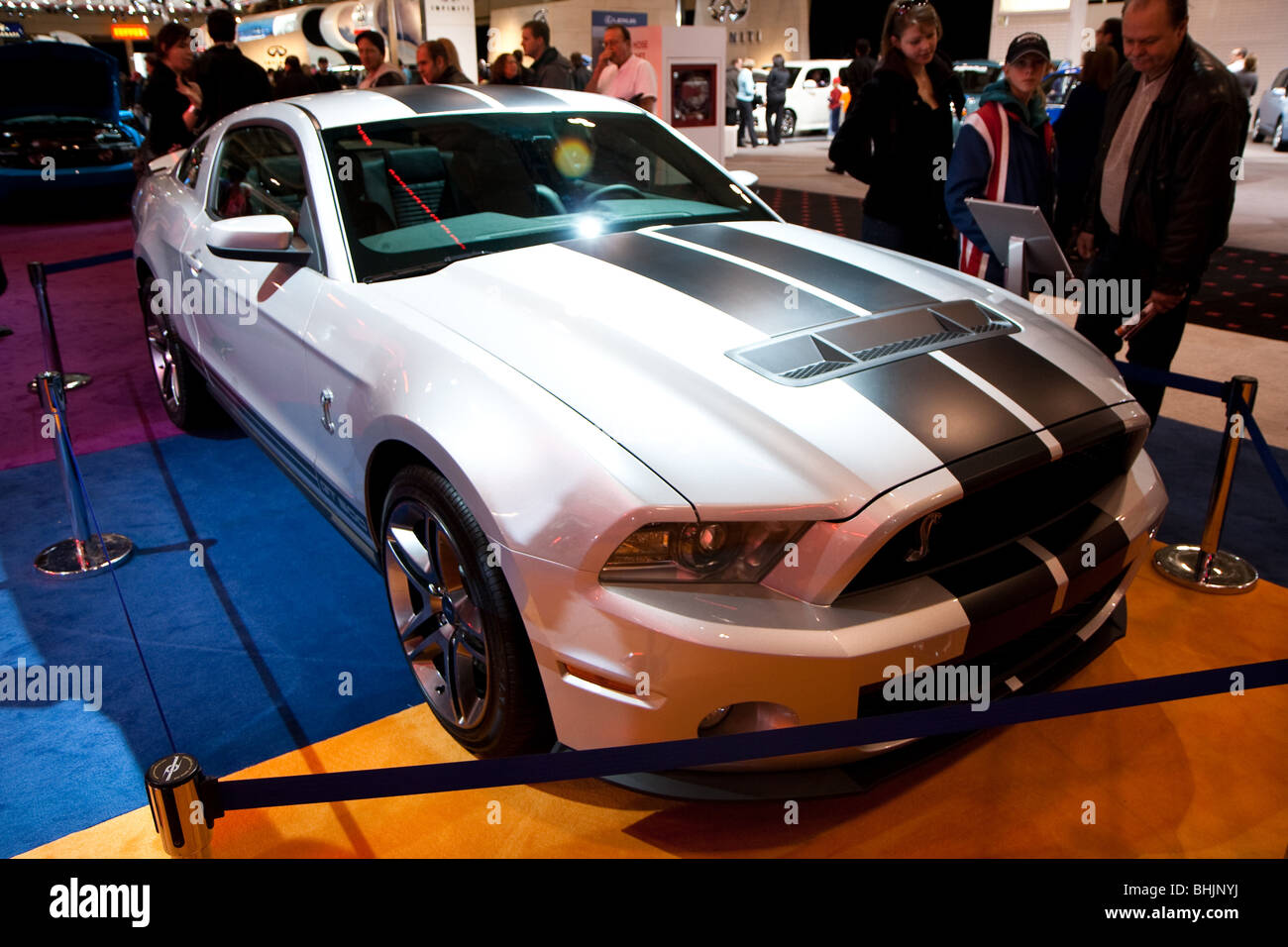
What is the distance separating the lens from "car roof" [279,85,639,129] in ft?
8.83

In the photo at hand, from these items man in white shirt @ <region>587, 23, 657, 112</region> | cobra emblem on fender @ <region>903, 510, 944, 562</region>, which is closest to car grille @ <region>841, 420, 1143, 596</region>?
cobra emblem on fender @ <region>903, 510, 944, 562</region>

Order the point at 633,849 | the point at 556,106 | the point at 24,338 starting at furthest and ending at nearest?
the point at 24,338
the point at 556,106
the point at 633,849

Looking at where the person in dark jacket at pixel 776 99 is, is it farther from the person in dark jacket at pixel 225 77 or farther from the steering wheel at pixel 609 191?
the steering wheel at pixel 609 191

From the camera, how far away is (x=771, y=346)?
189cm

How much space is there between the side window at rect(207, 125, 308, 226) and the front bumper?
186 cm

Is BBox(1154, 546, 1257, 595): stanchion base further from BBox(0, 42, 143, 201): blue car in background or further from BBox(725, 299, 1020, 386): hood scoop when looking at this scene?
BBox(0, 42, 143, 201): blue car in background

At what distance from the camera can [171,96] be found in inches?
264

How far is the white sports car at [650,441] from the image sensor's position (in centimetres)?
153

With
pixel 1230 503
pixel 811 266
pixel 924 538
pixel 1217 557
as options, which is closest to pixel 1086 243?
pixel 1230 503
